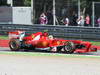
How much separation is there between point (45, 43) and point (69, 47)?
1.06 m

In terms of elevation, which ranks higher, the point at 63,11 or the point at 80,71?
the point at 63,11

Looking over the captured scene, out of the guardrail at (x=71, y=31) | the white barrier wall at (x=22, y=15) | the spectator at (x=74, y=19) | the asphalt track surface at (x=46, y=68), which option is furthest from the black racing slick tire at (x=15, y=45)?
the white barrier wall at (x=22, y=15)

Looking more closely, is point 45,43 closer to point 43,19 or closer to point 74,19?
point 74,19

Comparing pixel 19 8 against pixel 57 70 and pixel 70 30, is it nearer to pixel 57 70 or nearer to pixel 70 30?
pixel 70 30

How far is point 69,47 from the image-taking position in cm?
1745

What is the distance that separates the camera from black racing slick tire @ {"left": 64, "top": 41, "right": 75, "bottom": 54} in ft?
56.6

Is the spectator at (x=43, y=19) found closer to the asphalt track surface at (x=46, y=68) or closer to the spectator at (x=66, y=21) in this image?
the spectator at (x=66, y=21)

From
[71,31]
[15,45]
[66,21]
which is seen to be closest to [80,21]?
[66,21]

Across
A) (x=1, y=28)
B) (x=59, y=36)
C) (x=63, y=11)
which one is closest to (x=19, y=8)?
(x=63, y=11)

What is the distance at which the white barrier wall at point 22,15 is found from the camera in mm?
28969

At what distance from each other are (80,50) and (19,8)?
12546mm

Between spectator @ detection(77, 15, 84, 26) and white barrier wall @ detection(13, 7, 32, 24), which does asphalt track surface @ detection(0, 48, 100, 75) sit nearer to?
spectator @ detection(77, 15, 84, 26)

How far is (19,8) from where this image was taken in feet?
95.7

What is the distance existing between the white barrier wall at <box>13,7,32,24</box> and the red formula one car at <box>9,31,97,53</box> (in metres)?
10.1
